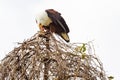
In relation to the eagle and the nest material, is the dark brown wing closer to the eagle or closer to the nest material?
the eagle

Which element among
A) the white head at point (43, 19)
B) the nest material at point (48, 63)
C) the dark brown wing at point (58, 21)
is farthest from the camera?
the white head at point (43, 19)

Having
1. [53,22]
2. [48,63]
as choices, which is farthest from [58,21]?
[48,63]

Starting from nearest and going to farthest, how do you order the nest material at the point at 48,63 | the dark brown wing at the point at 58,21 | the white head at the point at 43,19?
the nest material at the point at 48,63, the dark brown wing at the point at 58,21, the white head at the point at 43,19

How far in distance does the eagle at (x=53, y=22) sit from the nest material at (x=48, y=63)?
1424 millimetres

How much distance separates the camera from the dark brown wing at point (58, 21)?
575cm

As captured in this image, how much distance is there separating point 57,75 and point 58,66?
9 cm

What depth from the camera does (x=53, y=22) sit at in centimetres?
611

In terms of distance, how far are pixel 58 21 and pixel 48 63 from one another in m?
1.86

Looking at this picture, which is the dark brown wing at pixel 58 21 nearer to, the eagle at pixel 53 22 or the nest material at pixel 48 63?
the eagle at pixel 53 22

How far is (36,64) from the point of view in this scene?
4.01 meters

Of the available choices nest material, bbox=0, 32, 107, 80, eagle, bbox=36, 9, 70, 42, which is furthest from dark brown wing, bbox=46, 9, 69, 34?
nest material, bbox=0, 32, 107, 80

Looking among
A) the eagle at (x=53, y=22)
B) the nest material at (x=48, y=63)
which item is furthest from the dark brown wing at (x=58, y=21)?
the nest material at (x=48, y=63)

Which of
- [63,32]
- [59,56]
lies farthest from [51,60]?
[63,32]

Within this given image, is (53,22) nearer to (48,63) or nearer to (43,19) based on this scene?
(43,19)
